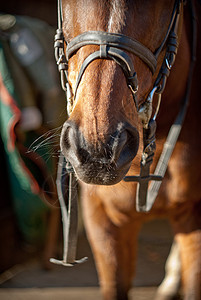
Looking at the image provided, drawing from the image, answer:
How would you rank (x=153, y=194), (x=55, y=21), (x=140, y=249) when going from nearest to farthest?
(x=153, y=194), (x=140, y=249), (x=55, y=21)

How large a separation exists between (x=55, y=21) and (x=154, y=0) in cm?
211

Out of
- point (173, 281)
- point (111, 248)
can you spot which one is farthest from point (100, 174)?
point (173, 281)

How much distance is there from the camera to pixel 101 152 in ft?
2.40

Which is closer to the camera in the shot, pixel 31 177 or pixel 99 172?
pixel 99 172

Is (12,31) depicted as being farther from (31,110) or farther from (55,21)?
(55,21)

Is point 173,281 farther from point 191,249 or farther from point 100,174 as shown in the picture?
point 100,174

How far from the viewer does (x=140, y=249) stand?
2.45 meters

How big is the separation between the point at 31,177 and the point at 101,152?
110 cm

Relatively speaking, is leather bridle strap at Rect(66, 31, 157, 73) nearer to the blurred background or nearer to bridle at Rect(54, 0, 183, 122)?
bridle at Rect(54, 0, 183, 122)

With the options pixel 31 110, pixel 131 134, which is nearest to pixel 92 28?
pixel 131 134

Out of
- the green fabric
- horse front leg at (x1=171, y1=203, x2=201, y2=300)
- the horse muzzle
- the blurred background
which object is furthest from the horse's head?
the green fabric

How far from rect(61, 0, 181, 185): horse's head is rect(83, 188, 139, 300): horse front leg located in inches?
22.3

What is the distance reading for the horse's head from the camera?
735mm

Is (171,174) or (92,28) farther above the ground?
(92,28)
